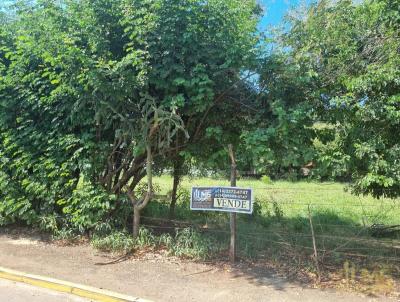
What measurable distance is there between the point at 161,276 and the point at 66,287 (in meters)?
1.52

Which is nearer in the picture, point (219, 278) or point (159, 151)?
point (219, 278)

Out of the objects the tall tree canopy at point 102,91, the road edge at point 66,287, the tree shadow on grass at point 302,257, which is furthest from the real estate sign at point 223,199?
the road edge at point 66,287

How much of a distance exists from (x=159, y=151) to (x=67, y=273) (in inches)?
114

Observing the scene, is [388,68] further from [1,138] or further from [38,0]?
[1,138]

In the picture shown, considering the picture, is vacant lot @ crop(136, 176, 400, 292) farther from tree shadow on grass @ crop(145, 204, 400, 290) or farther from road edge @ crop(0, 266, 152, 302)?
road edge @ crop(0, 266, 152, 302)

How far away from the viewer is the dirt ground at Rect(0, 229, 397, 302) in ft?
19.8

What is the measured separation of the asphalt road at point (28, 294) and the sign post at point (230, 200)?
2697 millimetres

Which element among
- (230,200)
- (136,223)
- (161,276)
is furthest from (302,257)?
(136,223)

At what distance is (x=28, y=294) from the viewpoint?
6227mm

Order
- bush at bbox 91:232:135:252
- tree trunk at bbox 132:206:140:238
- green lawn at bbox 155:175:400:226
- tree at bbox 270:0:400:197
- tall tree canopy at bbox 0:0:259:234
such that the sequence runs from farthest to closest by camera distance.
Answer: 1. green lawn at bbox 155:175:400:226
2. tree trunk at bbox 132:206:140:238
3. bush at bbox 91:232:135:252
4. tall tree canopy at bbox 0:0:259:234
5. tree at bbox 270:0:400:197

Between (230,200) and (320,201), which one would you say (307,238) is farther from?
(320,201)

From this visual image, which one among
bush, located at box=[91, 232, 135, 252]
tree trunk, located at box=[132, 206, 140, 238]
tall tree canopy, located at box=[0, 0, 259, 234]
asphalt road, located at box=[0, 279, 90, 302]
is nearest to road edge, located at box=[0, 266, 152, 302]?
asphalt road, located at box=[0, 279, 90, 302]

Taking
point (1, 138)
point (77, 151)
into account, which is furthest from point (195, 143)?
point (1, 138)

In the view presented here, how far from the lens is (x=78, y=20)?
25.2 ft
